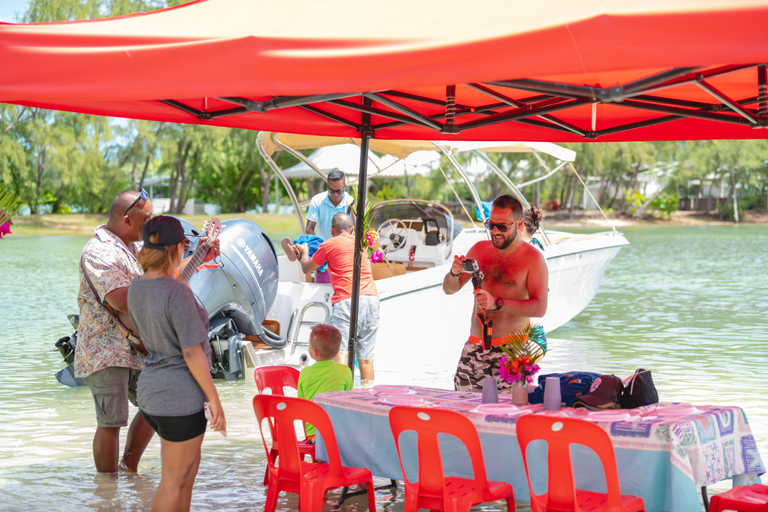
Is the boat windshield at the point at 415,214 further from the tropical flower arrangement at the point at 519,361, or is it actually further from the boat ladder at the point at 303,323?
the tropical flower arrangement at the point at 519,361

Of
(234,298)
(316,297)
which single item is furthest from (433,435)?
(316,297)

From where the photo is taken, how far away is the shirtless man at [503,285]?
4.65m

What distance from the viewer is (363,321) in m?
7.55

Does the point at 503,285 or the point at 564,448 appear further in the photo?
the point at 503,285

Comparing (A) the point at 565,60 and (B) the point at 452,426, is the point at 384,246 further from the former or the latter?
(A) the point at 565,60

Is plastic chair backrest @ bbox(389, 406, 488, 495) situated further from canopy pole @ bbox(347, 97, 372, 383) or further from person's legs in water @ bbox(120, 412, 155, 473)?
person's legs in water @ bbox(120, 412, 155, 473)

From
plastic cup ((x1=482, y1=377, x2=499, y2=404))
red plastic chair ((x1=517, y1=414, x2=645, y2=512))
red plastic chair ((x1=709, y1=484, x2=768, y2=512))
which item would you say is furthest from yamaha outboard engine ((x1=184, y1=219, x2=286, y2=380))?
red plastic chair ((x1=709, y1=484, x2=768, y2=512))

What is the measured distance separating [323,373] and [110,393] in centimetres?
120

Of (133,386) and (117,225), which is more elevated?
(117,225)

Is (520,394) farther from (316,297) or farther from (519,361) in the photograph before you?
(316,297)

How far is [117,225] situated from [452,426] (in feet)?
7.58

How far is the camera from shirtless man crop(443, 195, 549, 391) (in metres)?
4.65

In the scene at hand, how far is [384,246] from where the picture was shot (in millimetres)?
11344

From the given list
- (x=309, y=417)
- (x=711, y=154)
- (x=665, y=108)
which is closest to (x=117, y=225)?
(x=309, y=417)
